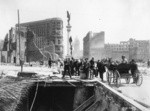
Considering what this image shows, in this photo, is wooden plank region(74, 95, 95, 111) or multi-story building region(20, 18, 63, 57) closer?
wooden plank region(74, 95, 95, 111)

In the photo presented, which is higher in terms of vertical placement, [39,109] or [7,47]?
[7,47]

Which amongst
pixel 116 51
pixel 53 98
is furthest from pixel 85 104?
pixel 116 51

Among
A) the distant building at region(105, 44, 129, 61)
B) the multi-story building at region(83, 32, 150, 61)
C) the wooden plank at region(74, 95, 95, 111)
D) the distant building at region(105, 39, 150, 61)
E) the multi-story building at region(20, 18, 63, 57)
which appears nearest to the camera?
the wooden plank at region(74, 95, 95, 111)

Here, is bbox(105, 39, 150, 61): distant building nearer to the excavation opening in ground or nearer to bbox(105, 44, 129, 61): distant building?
bbox(105, 44, 129, 61): distant building

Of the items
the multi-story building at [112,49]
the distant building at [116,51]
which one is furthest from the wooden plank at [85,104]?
A: the distant building at [116,51]

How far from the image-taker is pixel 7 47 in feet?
239

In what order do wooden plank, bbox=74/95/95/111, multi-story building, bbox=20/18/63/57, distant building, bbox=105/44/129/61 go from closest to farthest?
wooden plank, bbox=74/95/95/111 < multi-story building, bbox=20/18/63/57 < distant building, bbox=105/44/129/61

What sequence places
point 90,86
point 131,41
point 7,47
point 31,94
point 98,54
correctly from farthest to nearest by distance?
point 131,41
point 98,54
point 7,47
point 31,94
point 90,86

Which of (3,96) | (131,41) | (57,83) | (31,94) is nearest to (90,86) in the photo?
(57,83)

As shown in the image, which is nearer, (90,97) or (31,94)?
(90,97)

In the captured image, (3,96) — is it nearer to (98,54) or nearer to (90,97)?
(90,97)

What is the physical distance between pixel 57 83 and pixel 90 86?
2.17 m

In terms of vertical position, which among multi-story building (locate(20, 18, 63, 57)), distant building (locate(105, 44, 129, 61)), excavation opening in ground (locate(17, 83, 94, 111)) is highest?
multi-story building (locate(20, 18, 63, 57))

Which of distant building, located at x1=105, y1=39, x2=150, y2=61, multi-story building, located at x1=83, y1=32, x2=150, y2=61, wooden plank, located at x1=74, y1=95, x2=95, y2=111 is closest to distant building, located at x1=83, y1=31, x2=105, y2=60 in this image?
multi-story building, located at x1=83, y1=32, x2=150, y2=61
